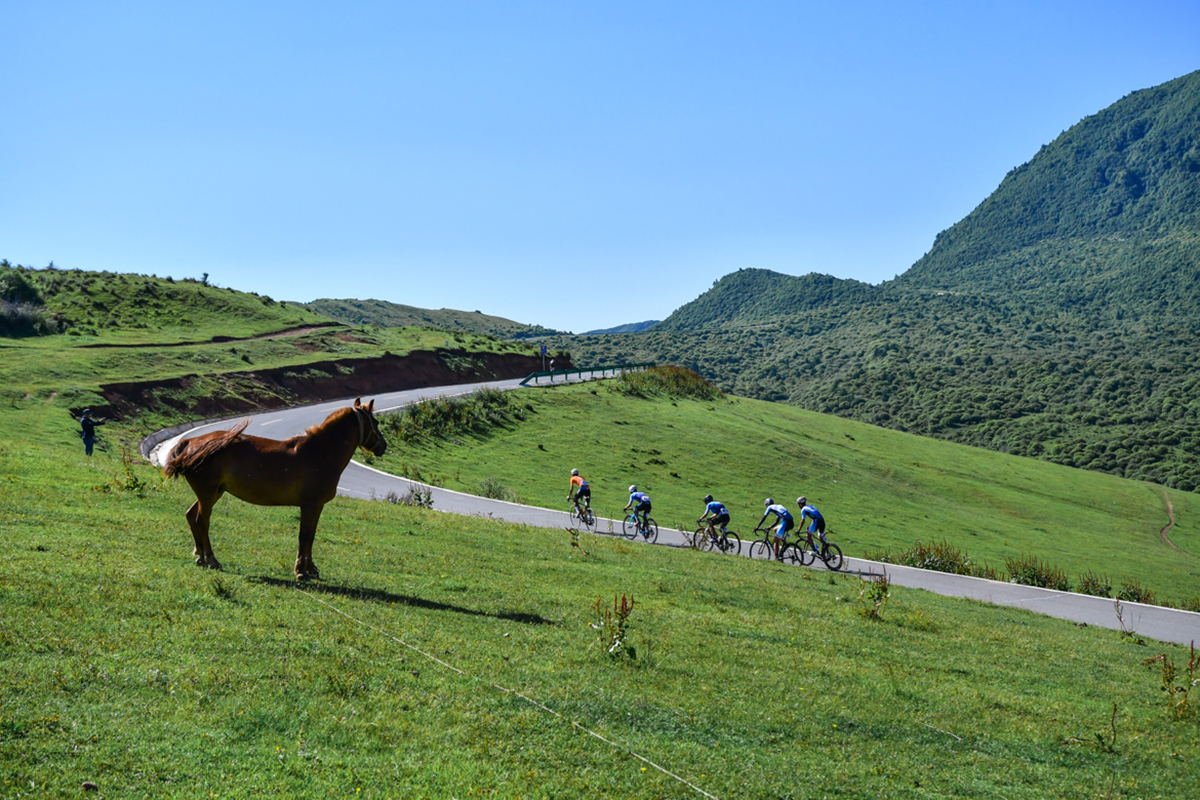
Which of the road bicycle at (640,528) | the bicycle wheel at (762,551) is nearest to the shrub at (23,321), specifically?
the road bicycle at (640,528)

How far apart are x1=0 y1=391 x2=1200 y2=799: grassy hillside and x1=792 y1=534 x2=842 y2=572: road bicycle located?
9.36 m

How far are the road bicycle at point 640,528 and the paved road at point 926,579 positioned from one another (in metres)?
0.54

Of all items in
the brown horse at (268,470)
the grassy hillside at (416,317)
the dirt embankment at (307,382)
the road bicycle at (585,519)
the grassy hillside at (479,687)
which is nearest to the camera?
the grassy hillside at (479,687)

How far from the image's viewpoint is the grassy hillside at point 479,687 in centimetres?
664

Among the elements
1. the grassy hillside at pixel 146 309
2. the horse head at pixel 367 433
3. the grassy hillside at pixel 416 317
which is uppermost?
the grassy hillside at pixel 416 317

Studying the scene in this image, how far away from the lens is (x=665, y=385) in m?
71.0

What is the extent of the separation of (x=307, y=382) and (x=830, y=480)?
35123mm

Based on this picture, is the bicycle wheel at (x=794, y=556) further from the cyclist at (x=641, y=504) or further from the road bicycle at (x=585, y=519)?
the road bicycle at (x=585, y=519)

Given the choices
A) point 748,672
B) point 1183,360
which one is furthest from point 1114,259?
point 748,672

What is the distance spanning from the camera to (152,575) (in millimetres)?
10734

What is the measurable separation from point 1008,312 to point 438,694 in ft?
572

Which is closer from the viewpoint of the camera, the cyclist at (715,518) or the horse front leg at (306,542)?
the horse front leg at (306,542)

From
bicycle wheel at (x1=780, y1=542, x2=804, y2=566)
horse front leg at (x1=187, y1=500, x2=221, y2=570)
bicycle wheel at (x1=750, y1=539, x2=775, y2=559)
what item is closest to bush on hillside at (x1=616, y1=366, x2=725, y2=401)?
bicycle wheel at (x1=750, y1=539, x2=775, y2=559)

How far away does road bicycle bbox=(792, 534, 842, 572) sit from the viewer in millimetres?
25798
